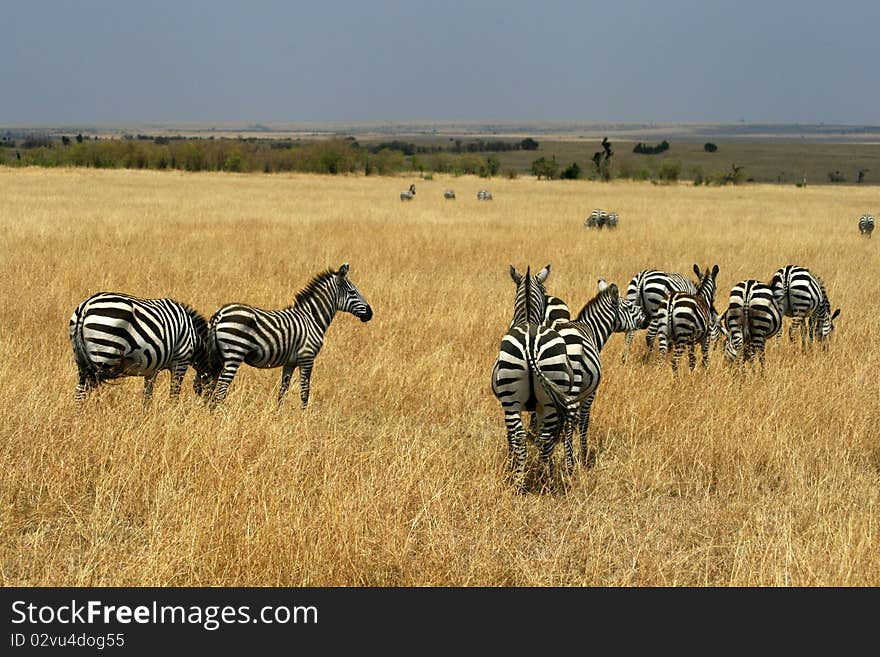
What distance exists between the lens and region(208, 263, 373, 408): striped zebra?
7121 millimetres

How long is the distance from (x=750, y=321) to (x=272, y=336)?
5.82 m

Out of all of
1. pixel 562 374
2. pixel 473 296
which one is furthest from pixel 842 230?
pixel 562 374

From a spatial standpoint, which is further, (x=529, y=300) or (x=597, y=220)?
(x=597, y=220)

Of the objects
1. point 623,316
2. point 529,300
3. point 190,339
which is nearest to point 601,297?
point 623,316

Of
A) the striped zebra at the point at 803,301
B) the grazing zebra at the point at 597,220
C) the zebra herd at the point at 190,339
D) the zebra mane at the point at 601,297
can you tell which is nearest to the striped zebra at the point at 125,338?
the zebra herd at the point at 190,339

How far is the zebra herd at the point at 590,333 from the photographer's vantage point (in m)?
5.75

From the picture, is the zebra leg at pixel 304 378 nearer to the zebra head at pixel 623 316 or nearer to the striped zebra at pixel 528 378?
the striped zebra at pixel 528 378

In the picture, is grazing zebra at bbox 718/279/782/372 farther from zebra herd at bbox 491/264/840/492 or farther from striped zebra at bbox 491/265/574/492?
striped zebra at bbox 491/265/574/492

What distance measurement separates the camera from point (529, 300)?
601 cm

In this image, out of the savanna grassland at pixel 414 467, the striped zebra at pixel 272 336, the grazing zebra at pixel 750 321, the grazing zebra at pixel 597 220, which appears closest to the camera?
the savanna grassland at pixel 414 467

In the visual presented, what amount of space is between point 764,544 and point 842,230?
24.2m

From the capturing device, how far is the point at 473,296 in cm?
1386

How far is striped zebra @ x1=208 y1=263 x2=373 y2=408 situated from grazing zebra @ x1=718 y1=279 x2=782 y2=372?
4839 millimetres

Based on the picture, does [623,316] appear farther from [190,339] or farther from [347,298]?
[190,339]
